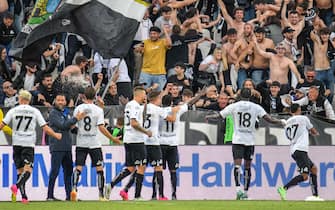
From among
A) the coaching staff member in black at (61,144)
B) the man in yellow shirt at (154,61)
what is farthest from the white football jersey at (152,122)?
the man in yellow shirt at (154,61)

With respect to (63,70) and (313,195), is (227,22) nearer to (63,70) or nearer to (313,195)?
(63,70)

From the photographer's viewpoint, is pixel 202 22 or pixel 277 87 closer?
pixel 277 87

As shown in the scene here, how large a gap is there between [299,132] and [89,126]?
4.29 meters

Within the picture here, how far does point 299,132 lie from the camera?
25.3 meters

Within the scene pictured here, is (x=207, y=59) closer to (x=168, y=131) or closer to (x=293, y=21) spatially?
(x=293, y=21)

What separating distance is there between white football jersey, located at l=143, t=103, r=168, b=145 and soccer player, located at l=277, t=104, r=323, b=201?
270 cm

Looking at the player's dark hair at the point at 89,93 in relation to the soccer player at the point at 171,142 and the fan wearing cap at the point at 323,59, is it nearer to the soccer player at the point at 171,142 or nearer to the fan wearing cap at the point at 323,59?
the soccer player at the point at 171,142

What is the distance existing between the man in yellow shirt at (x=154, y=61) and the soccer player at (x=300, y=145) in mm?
4804

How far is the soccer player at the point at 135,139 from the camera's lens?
24391 millimetres

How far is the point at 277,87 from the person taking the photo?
28250mm

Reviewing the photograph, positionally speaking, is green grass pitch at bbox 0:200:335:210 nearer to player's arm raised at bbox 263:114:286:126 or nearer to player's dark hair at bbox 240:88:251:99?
player's arm raised at bbox 263:114:286:126

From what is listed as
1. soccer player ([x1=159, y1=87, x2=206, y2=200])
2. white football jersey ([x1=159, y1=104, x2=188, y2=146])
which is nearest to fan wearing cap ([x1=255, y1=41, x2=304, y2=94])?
soccer player ([x1=159, y1=87, x2=206, y2=200])

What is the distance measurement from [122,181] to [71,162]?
7.55 ft

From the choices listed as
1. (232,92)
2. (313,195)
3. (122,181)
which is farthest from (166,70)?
(313,195)
